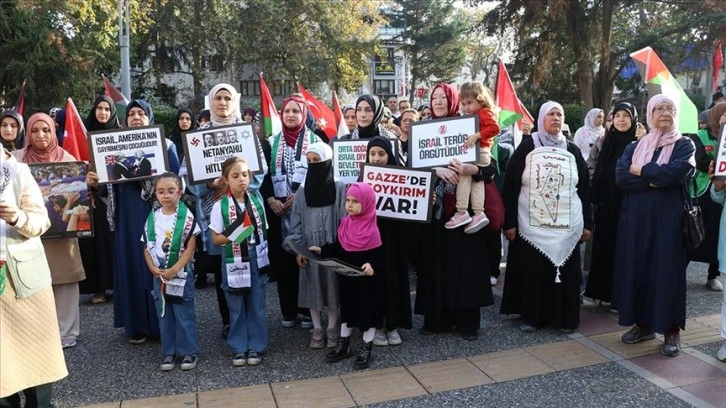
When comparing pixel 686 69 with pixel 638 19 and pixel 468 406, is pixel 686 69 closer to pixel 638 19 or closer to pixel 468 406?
pixel 638 19

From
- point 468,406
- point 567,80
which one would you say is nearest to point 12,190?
point 468,406

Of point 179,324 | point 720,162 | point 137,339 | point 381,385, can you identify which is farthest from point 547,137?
point 137,339

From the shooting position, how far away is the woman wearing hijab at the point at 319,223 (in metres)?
4.73

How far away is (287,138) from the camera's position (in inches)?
213

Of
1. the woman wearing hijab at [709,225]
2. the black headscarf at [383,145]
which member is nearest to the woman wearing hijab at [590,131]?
the woman wearing hijab at [709,225]

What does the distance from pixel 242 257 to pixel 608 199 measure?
3.67m

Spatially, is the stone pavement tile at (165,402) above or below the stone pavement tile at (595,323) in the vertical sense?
above

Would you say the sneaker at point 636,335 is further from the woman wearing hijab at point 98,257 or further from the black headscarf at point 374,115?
the woman wearing hijab at point 98,257

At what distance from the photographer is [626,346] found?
489 centimetres

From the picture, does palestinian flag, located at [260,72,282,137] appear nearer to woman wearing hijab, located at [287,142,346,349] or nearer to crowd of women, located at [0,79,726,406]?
crowd of women, located at [0,79,726,406]

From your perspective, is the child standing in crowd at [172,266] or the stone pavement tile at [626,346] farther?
the stone pavement tile at [626,346]

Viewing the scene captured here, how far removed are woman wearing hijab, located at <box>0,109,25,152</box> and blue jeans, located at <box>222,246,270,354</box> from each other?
2.39m

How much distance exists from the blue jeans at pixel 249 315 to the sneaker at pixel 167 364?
1.49 feet

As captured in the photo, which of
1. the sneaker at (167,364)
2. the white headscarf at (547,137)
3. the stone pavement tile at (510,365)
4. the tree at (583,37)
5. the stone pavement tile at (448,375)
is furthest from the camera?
the tree at (583,37)
